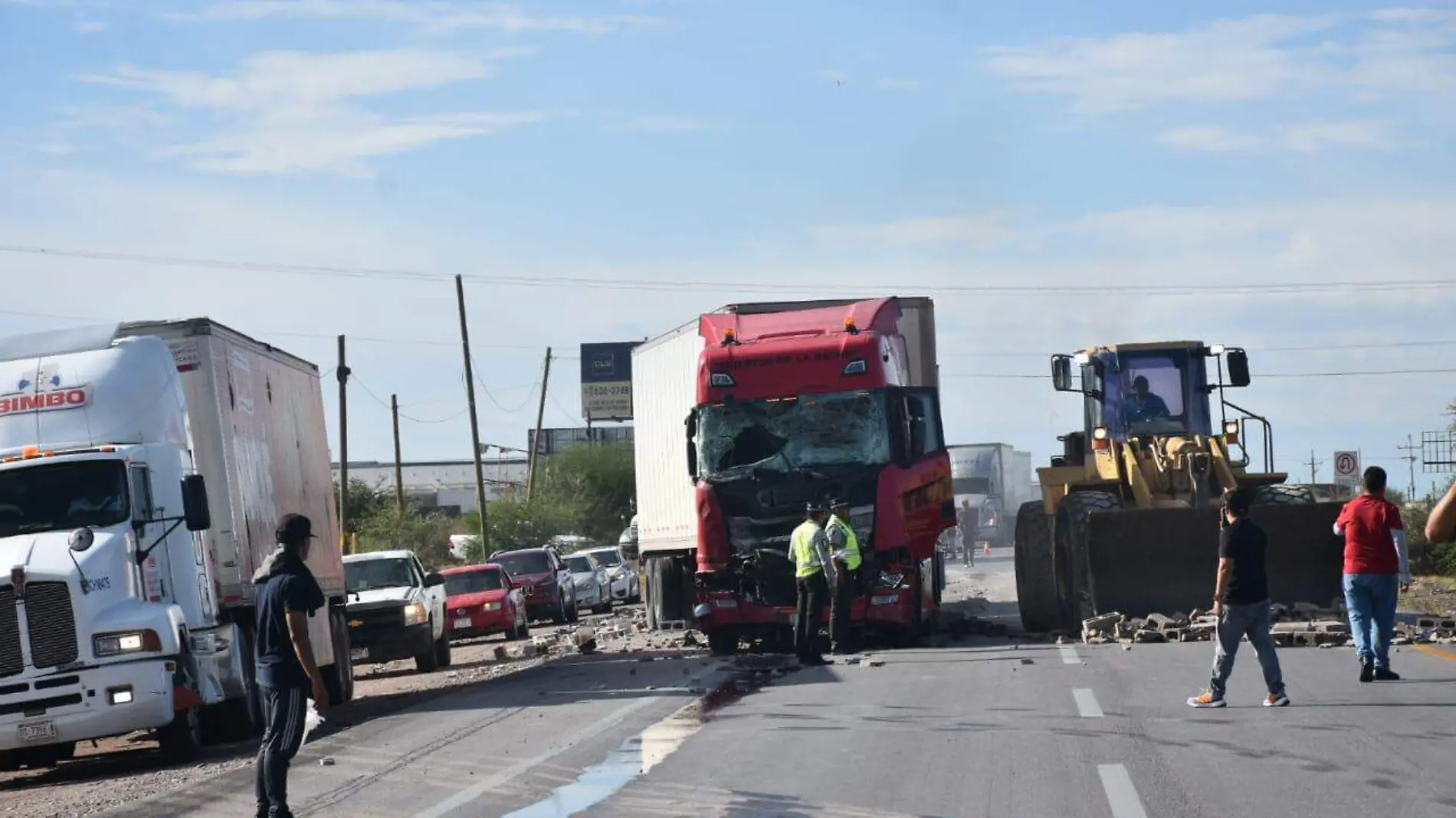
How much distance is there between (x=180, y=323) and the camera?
17391 millimetres

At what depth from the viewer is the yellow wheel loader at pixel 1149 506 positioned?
21.1 metres

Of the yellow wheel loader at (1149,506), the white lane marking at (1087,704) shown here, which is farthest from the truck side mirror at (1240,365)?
the white lane marking at (1087,704)

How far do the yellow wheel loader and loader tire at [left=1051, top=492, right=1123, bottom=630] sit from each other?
0.8 inches

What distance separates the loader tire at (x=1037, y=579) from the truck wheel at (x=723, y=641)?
369cm

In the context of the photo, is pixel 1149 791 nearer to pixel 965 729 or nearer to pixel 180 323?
pixel 965 729

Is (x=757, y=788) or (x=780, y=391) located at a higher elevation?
(x=780, y=391)

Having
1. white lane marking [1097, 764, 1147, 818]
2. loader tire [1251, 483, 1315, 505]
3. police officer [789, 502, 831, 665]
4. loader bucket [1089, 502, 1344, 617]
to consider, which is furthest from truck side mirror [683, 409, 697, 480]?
white lane marking [1097, 764, 1147, 818]

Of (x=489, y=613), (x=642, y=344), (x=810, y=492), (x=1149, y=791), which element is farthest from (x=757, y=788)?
(x=489, y=613)

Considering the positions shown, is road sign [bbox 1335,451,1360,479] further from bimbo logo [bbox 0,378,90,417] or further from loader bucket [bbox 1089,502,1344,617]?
bimbo logo [bbox 0,378,90,417]

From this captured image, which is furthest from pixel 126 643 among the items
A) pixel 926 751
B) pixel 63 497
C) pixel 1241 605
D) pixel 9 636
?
pixel 1241 605

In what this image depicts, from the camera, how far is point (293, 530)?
10594mm

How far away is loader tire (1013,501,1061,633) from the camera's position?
933 inches

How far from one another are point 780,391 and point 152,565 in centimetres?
882

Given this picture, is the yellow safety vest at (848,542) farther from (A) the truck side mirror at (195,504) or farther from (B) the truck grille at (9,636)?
(B) the truck grille at (9,636)
